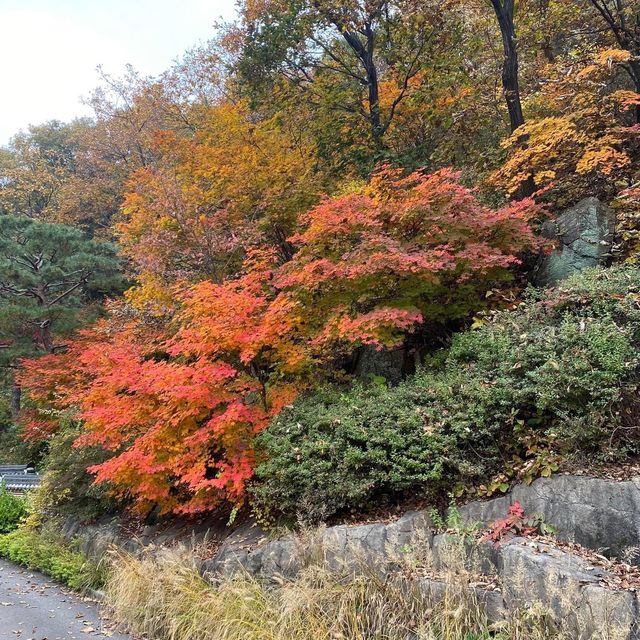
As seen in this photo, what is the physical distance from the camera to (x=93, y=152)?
2011 centimetres

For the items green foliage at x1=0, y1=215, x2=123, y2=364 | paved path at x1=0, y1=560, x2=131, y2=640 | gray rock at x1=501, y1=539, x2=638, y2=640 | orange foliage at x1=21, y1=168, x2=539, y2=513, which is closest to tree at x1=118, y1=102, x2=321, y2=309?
orange foliage at x1=21, y1=168, x2=539, y2=513

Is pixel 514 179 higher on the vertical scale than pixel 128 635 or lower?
higher

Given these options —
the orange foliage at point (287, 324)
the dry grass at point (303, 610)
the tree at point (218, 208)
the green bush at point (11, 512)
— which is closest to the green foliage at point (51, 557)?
the green bush at point (11, 512)

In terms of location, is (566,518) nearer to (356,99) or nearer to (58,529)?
(58,529)

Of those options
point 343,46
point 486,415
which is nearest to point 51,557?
point 486,415

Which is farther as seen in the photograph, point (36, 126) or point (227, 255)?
point (36, 126)

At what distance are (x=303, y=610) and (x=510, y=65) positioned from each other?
8513mm

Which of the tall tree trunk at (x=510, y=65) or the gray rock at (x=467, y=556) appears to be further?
the tall tree trunk at (x=510, y=65)

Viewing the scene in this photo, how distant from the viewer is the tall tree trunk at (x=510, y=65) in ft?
25.5

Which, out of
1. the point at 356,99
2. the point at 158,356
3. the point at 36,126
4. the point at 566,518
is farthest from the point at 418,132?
the point at 36,126

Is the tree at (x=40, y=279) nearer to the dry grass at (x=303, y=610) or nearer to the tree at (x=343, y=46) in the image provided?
the tree at (x=343, y=46)

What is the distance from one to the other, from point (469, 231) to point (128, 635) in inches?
229

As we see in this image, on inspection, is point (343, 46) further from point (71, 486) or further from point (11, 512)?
point (11, 512)

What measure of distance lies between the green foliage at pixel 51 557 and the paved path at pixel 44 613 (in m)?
0.16
